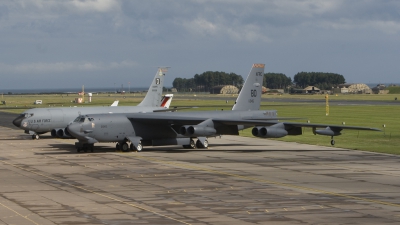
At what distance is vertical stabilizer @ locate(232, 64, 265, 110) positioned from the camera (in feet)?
154

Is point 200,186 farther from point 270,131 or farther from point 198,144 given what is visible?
point 198,144

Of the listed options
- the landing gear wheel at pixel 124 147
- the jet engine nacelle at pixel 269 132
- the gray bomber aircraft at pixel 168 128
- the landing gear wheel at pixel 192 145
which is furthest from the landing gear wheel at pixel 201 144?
the landing gear wheel at pixel 124 147

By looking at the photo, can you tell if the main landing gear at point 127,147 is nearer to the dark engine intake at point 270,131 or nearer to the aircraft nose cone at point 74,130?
the aircraft nose cone at point 74,130

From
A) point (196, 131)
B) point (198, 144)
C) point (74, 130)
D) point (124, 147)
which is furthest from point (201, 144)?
point (74, 130)

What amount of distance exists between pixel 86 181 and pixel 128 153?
42.1ft

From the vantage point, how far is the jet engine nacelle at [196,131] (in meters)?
41.9

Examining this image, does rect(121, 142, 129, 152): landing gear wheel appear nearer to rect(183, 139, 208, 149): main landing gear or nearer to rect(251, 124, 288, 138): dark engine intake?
rect(183, 139, 208, 149): main landing gear

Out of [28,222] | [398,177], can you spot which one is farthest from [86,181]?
[398,177]

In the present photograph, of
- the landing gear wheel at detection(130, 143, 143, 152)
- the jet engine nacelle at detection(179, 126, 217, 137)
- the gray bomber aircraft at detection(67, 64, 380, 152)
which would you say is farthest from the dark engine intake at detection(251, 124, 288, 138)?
the landing gear wheel at detection(130, 143, 143, 152)

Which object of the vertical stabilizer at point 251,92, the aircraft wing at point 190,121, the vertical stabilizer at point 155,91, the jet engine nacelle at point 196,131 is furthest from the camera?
the vertical stabilizer at point 155,91

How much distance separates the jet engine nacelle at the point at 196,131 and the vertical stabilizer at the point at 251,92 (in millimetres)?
5366

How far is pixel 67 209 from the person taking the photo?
71.2 feet

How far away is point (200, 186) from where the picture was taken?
26984mm

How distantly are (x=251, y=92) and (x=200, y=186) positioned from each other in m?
21.0
